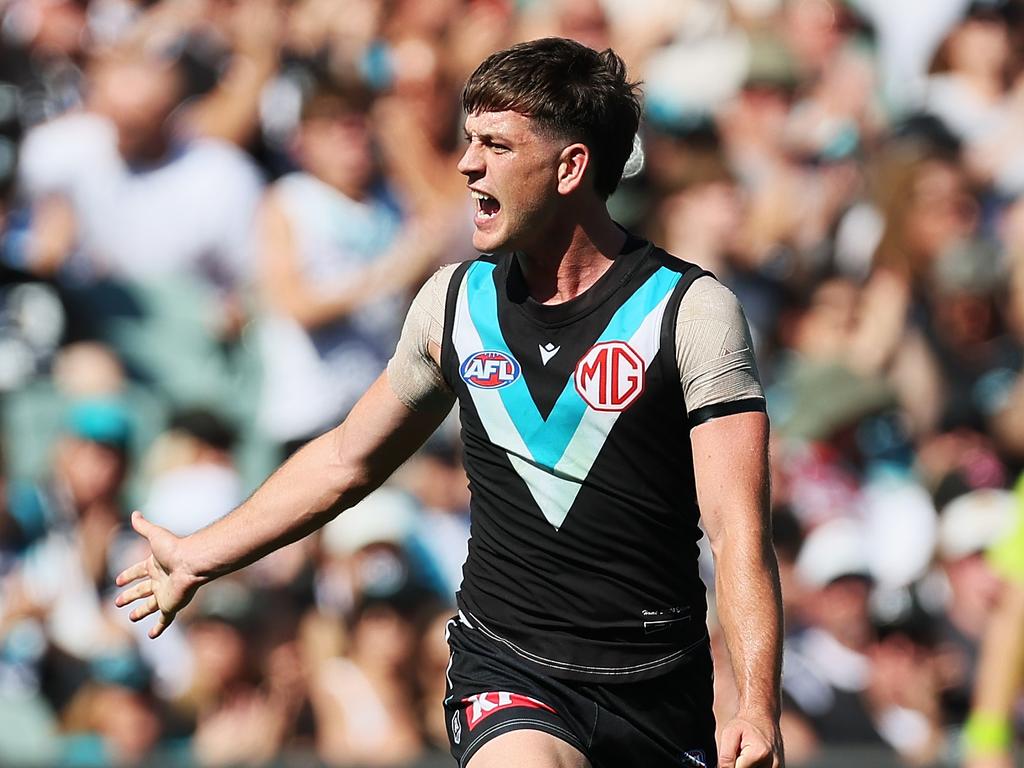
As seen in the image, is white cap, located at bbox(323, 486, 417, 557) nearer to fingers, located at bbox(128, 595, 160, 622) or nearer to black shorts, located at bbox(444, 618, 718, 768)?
fingers, located at bbox(128, 595, 160, 622)

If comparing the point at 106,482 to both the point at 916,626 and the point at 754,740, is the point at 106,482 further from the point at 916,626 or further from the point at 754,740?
the point at 754,740

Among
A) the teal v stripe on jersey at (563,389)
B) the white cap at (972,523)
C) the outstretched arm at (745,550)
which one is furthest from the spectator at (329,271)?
the outstretched arm at (745,550)

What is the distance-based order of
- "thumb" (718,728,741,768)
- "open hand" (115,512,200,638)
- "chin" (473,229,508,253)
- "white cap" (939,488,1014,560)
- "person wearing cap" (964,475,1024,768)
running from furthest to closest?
1. "white cap" (939,488,1014,560)
2. "person wearing cap" (964,475,1024,768)
3. "open hand" (115,512,200,638)
4. "chin" (473,229,508,253)
5. "thumb" (718,728,741,768)

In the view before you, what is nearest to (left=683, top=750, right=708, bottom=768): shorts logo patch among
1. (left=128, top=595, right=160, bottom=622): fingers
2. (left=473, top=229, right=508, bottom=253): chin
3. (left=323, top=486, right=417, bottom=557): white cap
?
(left=473, top=229, right=508, bottom=253): chin

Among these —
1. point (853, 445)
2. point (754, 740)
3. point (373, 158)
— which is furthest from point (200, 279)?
point (754, 740)

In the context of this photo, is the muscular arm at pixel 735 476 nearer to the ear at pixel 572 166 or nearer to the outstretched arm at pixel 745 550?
the outstretched arm at pixel 745 550

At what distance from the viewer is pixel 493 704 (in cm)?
396

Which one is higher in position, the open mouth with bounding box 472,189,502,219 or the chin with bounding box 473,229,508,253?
the open mouth with bounding box 472,189,502,219

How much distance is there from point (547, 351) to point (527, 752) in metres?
0.97

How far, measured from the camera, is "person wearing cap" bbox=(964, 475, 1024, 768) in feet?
19.9

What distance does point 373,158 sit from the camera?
839 centimetres

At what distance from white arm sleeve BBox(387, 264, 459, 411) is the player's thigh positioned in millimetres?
912

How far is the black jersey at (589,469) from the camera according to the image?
393cm

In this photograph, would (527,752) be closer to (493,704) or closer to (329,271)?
(493,704)
